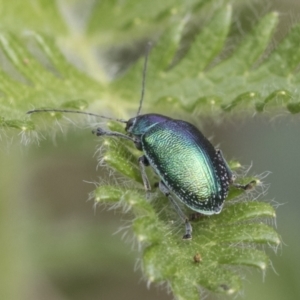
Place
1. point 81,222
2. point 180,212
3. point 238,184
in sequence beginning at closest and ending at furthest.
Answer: point 180,212, point 238,184, point 81,222

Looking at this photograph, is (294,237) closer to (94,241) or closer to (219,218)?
(94,241)

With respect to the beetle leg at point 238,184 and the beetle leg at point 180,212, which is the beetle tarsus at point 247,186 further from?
the beetle leg at point 180,212

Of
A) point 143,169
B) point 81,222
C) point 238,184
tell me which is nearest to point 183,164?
point 143,169

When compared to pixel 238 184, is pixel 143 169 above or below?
above

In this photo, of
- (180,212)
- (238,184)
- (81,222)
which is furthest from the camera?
(81,222)

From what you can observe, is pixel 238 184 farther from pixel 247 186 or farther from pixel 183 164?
pixel 183 164

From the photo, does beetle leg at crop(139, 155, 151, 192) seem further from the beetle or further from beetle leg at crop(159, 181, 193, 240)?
beetle leg at crop(159, 181, 193, 240)

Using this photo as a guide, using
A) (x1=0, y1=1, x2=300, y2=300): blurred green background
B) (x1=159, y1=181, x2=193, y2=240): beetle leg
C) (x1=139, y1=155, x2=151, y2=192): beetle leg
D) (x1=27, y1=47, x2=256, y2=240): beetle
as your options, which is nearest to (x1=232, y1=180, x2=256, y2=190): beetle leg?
(x1=27, y1=47, x2=256, y2=240): beetle

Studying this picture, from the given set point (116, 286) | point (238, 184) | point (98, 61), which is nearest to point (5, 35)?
point (98, 61)
